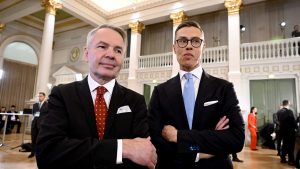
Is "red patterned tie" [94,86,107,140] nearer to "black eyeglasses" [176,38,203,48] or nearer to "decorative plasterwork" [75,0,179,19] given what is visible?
"black eyeglasses" [176,38,203,48]

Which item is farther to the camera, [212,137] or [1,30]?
[1,30]

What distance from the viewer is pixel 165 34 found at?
13289 mm

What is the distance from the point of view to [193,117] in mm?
1464

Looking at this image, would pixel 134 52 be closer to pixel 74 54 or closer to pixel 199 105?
pixel 74 54

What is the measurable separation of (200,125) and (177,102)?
21 centimetres

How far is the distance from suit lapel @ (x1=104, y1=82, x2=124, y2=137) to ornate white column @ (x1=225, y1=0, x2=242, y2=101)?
8.53 meters

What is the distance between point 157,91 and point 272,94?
9.29m

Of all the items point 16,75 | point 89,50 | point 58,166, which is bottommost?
point 58,166

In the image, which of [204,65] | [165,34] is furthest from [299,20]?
[165,34]

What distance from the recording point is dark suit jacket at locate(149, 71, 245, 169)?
1376 mm

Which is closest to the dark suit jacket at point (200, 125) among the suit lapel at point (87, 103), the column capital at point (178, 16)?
the suit lapel at point (87, 103)

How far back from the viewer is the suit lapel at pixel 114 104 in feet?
3.92

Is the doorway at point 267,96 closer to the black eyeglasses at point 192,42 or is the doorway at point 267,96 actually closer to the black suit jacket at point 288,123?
the black suit jacket at point 288,123

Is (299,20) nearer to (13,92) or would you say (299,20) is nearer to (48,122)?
(48,122)
